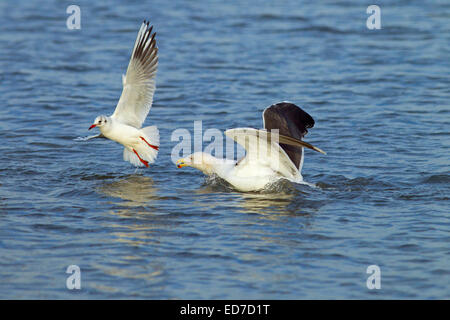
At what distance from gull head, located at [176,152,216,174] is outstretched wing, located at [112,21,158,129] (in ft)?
2.51

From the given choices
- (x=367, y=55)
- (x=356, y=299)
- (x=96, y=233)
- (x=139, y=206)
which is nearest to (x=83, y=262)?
(x=96, y=233)

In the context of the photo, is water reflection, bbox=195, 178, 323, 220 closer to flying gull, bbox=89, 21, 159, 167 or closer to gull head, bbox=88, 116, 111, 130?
flying gull, bbox=89, 21, 159, 167

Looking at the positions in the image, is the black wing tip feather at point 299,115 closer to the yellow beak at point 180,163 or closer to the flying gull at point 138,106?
the yellow beak at point 180,163

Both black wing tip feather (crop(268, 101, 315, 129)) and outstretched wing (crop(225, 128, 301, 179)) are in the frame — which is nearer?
outstretched wing (crop(225, 128, 301, 179))

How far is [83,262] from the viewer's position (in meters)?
6.83

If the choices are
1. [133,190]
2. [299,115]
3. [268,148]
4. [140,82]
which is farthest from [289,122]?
[133,190]

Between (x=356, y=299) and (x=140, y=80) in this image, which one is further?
(x=140, y=80)

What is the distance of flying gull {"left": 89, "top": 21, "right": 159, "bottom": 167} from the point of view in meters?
9.44

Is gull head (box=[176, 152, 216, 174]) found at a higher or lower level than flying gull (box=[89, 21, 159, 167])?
lower

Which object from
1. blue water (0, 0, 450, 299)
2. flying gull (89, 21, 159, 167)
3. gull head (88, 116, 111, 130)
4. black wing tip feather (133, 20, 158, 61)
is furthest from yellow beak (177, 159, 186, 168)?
black wing tip feather (133, 20, 158, 61)

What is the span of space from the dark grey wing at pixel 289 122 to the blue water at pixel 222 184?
18.8 inches
